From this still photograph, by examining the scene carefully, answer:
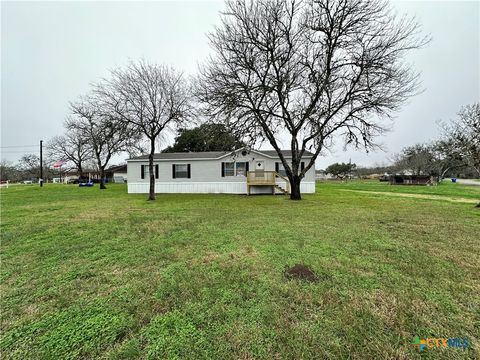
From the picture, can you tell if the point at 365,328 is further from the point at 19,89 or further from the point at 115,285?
the point at 19,89

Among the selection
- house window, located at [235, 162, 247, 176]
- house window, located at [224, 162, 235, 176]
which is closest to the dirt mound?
house window, located at [235, 162, 247, 176]

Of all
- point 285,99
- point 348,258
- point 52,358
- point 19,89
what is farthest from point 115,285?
point 19,89

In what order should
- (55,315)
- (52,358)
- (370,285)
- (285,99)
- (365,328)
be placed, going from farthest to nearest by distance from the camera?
1. (285,99)
2. (370,285)
3. (55,315)
4. (365,328)
5. (52,358)

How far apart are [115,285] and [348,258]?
370cm

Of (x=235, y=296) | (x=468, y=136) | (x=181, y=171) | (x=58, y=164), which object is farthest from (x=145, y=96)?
(x=58, y=164)

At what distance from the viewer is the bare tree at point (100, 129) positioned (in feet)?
43.2

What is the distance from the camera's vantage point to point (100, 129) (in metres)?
13.8

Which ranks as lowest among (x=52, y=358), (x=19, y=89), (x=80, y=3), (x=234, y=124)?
(x=52, y=358)

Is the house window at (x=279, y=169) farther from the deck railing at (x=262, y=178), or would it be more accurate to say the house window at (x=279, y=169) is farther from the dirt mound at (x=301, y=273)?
the dirt mound at (x=301, y=273)

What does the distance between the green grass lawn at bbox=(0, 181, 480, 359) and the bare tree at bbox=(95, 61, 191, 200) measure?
32.7ft

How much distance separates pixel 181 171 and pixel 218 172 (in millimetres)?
3282

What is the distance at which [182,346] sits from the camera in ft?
5.83

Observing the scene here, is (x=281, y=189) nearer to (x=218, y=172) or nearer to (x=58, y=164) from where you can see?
(x=218, y=172)

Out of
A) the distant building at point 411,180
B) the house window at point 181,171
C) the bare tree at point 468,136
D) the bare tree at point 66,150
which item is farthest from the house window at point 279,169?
the bare tree at point 66,150
